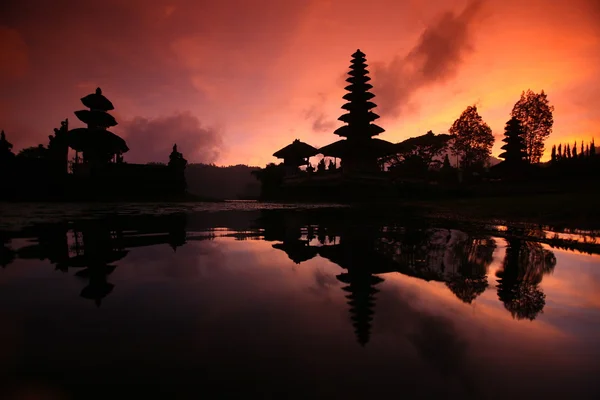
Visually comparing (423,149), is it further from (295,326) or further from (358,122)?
(295,326)

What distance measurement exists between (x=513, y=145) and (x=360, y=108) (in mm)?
21275

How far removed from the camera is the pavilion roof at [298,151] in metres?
33.2

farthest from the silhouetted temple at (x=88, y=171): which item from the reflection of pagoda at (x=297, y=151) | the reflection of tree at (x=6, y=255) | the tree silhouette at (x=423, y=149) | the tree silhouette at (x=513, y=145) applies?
the tree silhouette at (x=513, y=145)

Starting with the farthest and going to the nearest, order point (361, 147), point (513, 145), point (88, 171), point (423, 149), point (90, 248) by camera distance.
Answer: point (423, 149), point (513, 145), point (361, 147), point (88, 171), point (90, 248)

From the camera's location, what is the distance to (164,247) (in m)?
4.43

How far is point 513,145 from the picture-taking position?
121ft

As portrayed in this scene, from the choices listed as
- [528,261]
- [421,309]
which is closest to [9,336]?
[421,309]

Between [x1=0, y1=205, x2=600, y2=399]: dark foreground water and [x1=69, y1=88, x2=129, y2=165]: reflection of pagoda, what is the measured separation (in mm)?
24121

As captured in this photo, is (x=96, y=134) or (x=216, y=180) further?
(x=216, y=180)

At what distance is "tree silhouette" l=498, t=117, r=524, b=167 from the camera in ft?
120

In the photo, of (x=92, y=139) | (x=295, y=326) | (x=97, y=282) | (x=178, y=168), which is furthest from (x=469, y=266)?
(x=178, y=168)

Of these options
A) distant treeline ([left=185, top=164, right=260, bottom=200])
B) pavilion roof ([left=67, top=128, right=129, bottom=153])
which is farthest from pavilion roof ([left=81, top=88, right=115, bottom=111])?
distant treeline ([left=185, top=164, right=260, bottom=200])

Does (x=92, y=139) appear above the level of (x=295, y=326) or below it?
above

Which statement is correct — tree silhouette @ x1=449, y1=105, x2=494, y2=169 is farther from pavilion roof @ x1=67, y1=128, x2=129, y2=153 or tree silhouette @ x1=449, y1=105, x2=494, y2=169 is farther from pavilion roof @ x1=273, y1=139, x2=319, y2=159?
pavilion roof @ x1=67, y1=128, x2=129, y2=153
